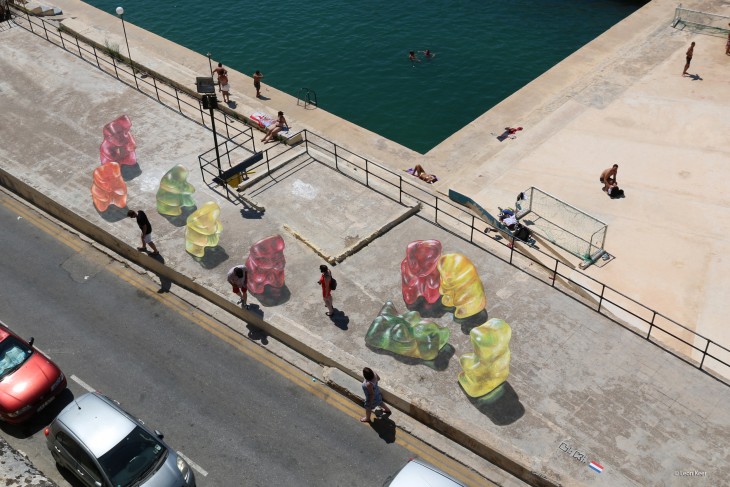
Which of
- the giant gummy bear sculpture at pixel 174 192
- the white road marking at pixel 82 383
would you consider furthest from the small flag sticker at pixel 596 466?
the giant gummy bear sculpture at pixel 174 192

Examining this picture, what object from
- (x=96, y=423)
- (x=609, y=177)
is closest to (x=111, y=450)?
(x=96, y=423)

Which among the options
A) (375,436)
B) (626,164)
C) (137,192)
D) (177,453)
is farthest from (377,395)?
(626,164)

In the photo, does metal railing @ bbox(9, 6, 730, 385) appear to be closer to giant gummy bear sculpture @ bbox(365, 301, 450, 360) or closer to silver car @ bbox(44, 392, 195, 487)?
giant gummy bear sculpture @ bbox(365, 301, 450, 360)

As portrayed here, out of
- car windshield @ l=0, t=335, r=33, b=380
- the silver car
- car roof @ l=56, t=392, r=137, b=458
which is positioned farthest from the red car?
car roof @ l=56, t=392, r=137, b=458

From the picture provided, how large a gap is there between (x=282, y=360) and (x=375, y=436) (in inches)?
125

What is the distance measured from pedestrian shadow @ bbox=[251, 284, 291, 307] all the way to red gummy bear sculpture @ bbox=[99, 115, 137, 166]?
7934 millimetres

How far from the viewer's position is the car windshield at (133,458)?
1425 cm

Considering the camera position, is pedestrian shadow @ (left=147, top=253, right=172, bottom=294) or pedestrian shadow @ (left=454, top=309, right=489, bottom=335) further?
pedestrian shadow @ (left=147, top=253, right=172, bottom=294)

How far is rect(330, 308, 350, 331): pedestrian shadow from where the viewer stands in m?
18.3

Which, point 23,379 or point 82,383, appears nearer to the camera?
point 23,379

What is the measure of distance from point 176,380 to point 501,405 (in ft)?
24.7

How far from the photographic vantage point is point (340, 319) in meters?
18.5

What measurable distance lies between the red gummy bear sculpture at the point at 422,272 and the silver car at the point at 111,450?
6981 millimetres

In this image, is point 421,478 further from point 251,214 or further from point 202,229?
point 251,214
